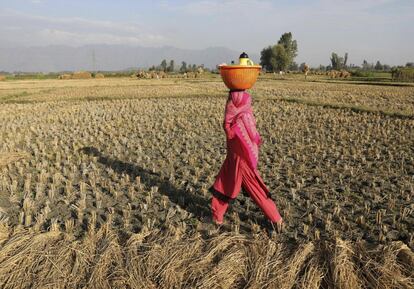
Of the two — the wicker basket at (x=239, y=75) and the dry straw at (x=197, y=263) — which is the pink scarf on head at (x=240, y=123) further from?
the dry straw at (x=197, y=263)

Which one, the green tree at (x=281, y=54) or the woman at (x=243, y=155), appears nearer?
the woman at (x=243, y=155)

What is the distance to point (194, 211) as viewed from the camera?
494cm

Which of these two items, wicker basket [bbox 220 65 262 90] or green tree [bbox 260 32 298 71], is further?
green tree [bbox 260 32 298 71]

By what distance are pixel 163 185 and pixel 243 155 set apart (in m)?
2.09

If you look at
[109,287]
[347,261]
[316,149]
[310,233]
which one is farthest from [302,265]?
[316,149]

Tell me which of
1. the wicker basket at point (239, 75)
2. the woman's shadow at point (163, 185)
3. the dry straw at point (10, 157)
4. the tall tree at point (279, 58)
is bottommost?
the woman's shadow at point (163, 185)

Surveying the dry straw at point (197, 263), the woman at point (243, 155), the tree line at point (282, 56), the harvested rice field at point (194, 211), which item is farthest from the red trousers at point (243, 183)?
the tree line at point (282, 56)

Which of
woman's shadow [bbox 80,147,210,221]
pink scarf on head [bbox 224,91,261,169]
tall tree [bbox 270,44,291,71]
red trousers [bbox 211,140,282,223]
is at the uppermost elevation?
tall tree [bbox 270,44,291,71]

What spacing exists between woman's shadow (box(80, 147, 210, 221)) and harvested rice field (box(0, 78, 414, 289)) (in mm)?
31

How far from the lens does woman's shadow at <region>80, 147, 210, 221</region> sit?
5.04 meters

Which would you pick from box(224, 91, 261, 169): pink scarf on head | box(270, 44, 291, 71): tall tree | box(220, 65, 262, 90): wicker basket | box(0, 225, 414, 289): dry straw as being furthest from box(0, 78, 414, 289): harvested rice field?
box(270, 44, 291, 71): tall tree

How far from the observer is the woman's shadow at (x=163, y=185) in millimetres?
5038

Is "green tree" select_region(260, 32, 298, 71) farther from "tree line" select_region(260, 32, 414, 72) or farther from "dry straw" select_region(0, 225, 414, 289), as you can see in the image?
"dry straw" select_region(0, 225, 414, 289)

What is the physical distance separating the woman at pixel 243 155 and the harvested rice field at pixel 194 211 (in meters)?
0.34
